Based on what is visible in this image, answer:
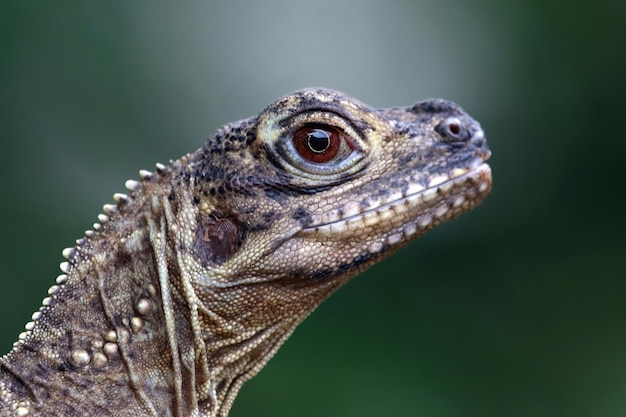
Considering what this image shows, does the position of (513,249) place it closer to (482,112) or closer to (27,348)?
(482,112)

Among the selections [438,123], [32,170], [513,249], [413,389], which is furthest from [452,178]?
[513,249]

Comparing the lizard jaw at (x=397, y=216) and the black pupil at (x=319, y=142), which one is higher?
the black pupil at (x=319, y=142)

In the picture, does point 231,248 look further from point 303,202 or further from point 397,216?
point 397,216

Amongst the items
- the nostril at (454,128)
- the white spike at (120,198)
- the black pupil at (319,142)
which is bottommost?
the white spike at (120,198)

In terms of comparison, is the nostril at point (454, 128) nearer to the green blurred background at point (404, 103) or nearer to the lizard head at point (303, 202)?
the lizard head at point (303, 202)

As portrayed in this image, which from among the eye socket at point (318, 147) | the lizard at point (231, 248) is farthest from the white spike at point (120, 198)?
the eye socket at point (318, 147)

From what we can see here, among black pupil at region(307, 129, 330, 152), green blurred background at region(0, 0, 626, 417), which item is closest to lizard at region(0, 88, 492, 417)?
black pupil at region(307, 129, 330, 152)
